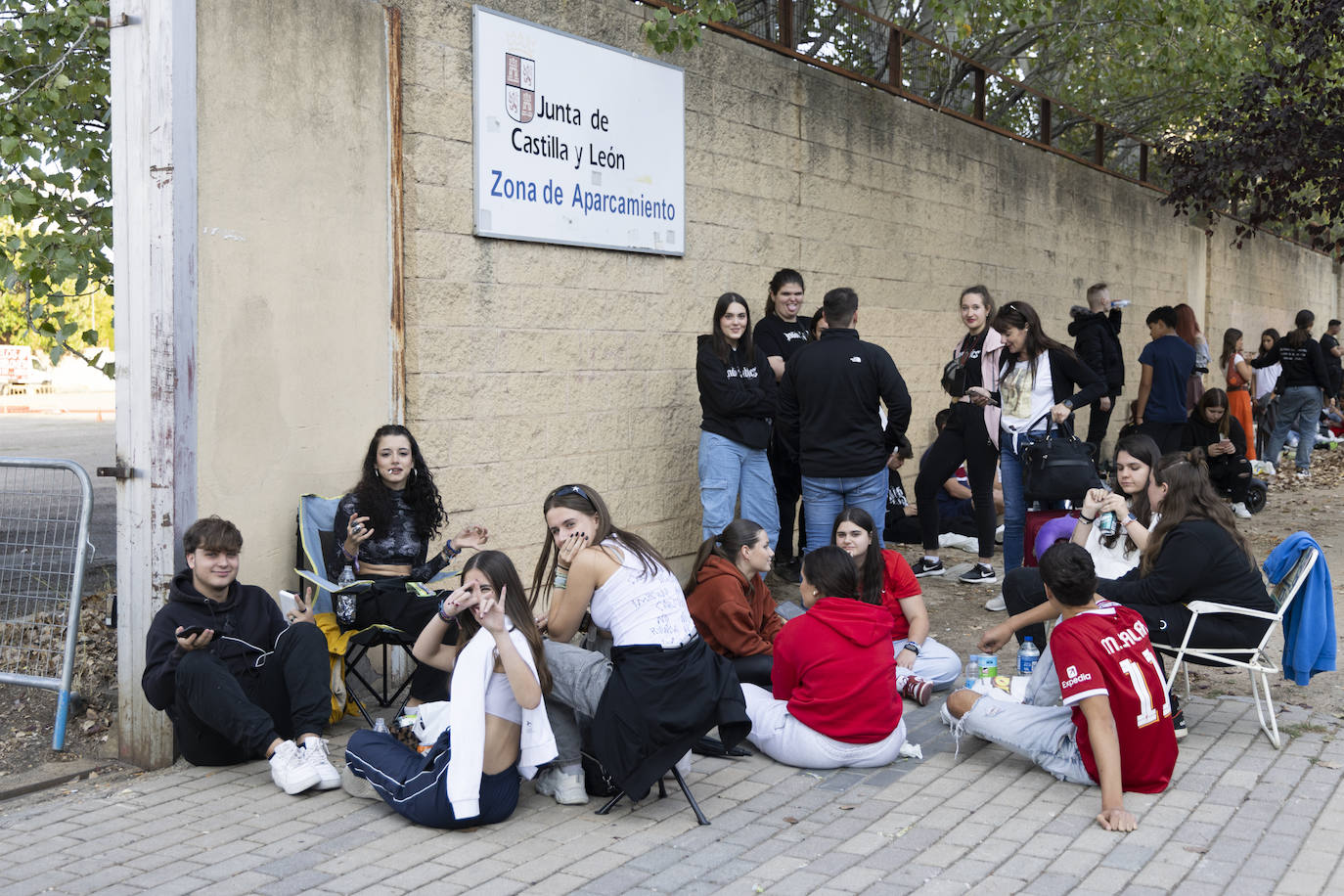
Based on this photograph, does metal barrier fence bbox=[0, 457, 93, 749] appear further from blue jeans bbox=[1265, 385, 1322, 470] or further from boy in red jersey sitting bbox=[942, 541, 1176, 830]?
blue jeans bbox=[1265, 385, 1322, 470]

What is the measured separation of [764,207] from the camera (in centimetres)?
895

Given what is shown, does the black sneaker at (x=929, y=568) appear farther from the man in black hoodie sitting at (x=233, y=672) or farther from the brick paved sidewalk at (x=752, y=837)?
the man in black hoodie sitting at (x=233, y=672)

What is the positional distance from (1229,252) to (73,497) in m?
18.1

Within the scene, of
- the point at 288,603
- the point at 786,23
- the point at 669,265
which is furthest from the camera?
the point at 786,23

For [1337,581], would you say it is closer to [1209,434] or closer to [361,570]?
[1209,434]

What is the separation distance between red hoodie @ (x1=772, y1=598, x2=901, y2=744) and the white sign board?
2.85 meters

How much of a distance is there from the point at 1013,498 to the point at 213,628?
4848 mm

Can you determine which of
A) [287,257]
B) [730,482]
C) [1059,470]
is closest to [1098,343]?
[1059,470]

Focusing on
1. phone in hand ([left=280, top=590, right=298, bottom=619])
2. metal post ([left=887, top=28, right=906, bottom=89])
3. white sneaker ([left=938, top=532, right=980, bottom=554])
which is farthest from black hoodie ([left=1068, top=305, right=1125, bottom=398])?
phone in hand ([left=280, top=590, right=298, bottom=619])

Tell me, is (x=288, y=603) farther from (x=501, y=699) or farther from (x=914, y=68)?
(x=914, y=68)

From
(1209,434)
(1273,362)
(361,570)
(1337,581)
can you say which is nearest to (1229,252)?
(1273,362)

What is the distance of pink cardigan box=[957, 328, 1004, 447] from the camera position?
8.03 metres

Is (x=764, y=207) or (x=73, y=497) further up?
(x=764, y=207)

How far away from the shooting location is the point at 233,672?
504 cm
